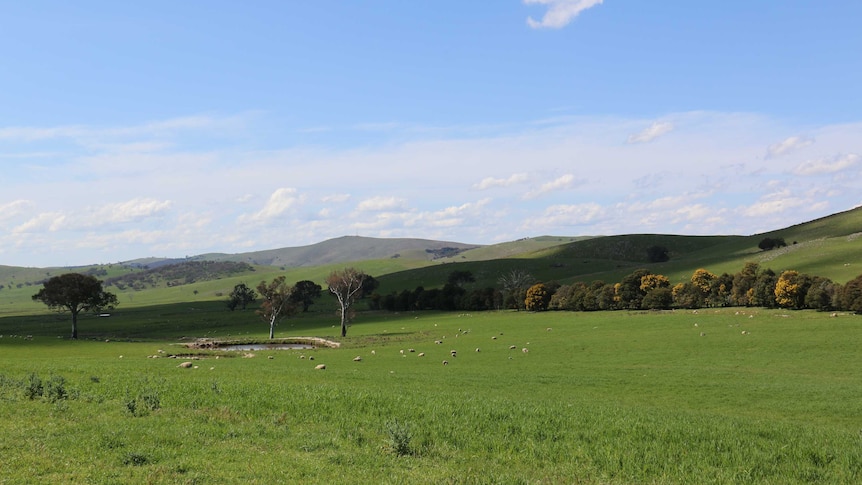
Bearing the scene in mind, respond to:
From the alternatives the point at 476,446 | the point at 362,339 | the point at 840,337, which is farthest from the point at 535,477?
the point at 362,339

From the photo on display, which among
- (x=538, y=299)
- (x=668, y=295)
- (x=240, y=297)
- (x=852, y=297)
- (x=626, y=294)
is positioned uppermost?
(x=240, y=297)

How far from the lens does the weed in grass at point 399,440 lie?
43.6 feet

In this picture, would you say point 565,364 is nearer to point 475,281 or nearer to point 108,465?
point 108,465

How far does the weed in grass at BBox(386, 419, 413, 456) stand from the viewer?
13297 millimetres

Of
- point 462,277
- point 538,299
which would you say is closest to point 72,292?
point 538,299

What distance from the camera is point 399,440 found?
13453 millimetres

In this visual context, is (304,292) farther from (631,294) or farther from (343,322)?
(631,294)

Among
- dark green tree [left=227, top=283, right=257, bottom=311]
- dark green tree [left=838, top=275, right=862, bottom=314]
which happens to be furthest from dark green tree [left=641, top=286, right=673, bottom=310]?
dark green tree [left=227, top=283, right=257, bottom=311]

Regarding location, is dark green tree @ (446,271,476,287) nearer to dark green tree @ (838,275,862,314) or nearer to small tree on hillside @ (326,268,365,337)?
small tree on hillside @ (326,268,365,337)

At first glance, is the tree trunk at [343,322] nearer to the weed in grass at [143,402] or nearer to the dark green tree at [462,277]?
the weed in grass at [143,402]

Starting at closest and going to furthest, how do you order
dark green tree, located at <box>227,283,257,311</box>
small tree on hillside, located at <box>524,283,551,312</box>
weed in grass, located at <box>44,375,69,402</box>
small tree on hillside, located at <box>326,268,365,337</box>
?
weed in grass, located at <box>44,375,69,402</box> < small tree on hillside, located at <box>326,268,365,337</box> < small tree on hillside, located at <box>524,283,551,312</box> < dark green tree, located at <box>227,283,257,311</box>

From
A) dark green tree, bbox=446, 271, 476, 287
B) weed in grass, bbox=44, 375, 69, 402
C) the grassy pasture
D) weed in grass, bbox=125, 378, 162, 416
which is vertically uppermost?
dark green tree, bbox=446, 271, 476, 287

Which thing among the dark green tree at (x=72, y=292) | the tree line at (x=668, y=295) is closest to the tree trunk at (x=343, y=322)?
the dark green tree at (x=72, y=292)

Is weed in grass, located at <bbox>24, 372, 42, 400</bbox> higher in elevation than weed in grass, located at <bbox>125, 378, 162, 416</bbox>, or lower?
higher
